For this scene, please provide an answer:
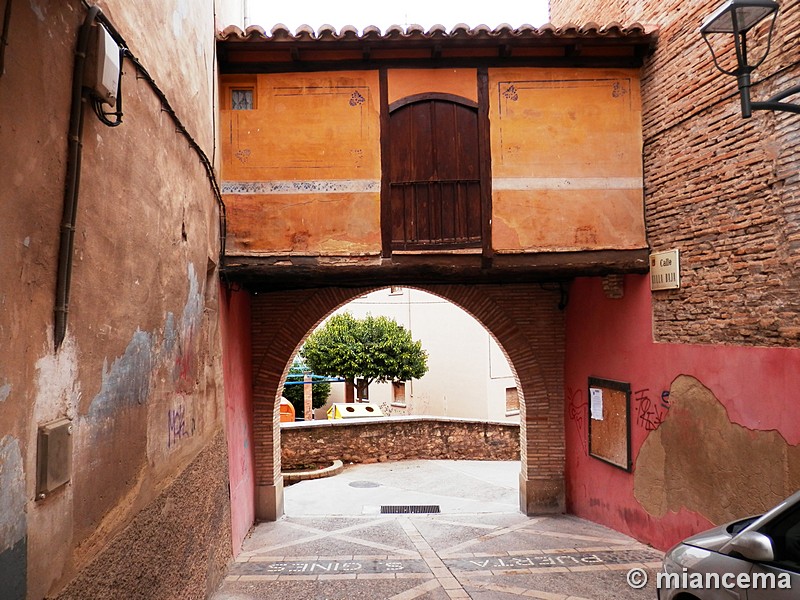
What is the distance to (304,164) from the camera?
24.6ft

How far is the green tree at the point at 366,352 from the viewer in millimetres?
24234

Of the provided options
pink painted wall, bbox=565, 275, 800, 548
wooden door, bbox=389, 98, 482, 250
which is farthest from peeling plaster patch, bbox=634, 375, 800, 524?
wooden door, bbox=389, 98, 482, 250

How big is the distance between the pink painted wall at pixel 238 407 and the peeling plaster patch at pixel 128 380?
3242 millimetres

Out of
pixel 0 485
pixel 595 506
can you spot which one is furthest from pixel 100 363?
pixel 595 506

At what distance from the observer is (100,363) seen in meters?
3.21

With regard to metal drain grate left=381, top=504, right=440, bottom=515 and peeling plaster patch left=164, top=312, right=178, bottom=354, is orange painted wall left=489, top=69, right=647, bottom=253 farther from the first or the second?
metal drain grate left=381, top=504, right=440, bottom=515

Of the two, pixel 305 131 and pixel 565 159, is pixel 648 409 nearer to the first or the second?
pixel 565 159

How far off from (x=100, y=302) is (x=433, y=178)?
4979mm

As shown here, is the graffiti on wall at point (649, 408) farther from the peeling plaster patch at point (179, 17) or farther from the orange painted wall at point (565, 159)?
the peeling plaster patch at point (179, 17)

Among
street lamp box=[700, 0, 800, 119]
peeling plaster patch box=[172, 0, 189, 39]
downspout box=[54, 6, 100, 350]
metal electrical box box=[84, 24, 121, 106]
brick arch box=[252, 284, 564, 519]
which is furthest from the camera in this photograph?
brick arch box=[252, 284, 564, 519]

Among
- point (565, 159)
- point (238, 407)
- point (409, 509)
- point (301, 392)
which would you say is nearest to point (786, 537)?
point (565, 159)

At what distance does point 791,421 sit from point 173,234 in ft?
17.4

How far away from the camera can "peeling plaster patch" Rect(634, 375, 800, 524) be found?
5500mm

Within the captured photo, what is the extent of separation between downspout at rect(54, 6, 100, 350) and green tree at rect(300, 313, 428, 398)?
21454mm
